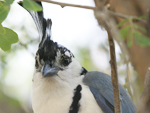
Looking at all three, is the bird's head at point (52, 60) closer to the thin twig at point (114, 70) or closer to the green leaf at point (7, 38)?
the green leaf at point (7, 38)

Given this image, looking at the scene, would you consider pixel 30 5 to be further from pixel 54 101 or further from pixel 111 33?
pixel 54 101

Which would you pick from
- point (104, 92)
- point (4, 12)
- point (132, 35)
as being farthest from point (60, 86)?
point (4, 12)

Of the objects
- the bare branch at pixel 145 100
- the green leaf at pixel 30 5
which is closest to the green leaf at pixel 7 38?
the green leaf at pixel 30 5

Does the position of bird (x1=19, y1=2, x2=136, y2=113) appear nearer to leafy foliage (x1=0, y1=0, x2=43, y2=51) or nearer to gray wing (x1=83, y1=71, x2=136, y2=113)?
gray wing (x1=83, y1=71, x2=136, y2=113)

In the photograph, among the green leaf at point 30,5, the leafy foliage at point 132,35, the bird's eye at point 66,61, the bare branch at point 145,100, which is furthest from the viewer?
the bird's eye at point 66,61

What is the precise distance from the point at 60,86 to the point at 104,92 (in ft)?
1.86

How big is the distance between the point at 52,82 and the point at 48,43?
0.48 meters

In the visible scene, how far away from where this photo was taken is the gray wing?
134 inches

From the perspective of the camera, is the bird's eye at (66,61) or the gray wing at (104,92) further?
the bird's eye at (66,61)

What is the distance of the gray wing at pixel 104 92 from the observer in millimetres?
3403

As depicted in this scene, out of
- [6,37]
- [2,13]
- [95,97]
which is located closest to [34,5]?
[2,13]

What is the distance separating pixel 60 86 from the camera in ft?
11.0

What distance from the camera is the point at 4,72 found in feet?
19.0

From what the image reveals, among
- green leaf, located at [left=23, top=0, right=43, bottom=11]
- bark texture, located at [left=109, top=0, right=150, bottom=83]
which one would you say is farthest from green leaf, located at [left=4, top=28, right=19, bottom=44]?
bark texture, located at [left=109, top=0, right=150, bottom=83]
